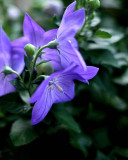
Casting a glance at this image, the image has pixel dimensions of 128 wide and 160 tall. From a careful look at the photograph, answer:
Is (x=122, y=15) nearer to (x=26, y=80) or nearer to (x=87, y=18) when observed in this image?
(x=87, y=18)

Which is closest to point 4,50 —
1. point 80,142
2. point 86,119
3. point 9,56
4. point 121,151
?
point 9,56

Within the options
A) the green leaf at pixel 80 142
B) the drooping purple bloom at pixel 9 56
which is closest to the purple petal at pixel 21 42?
the drooping purple bloom at pixel 9 56

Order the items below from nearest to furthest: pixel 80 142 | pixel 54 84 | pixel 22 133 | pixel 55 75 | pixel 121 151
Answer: pixel 55 75 < pixel 54 84 < pixel 22 133 < pixel 80 142 < pixel 121 151

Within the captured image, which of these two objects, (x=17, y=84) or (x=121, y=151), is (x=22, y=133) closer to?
(x=17, y=84)

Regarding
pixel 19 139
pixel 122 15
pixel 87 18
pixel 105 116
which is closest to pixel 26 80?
pixel 19 139

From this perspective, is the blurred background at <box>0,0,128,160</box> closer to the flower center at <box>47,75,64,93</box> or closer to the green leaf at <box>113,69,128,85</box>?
the green leaf at <box>113,69,128,85</box>
